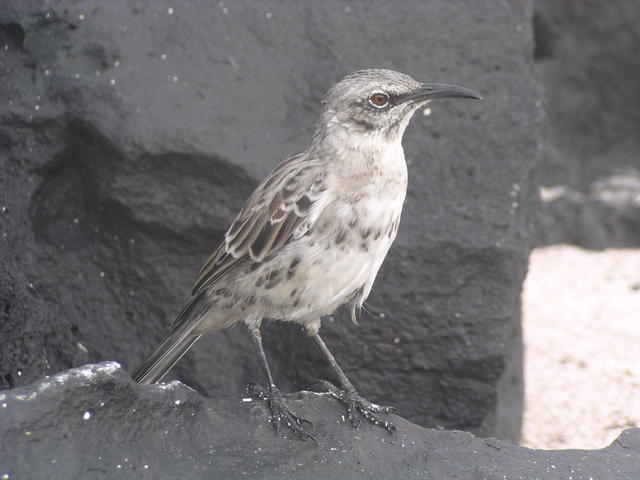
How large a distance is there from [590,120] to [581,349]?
4.19 metres

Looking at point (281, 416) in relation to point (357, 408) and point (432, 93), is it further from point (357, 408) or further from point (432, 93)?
point (432, 93)

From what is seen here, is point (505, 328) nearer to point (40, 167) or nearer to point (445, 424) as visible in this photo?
point (445, 424)

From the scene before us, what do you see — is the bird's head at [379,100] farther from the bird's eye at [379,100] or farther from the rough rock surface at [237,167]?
the rough rock surface at [237,167]

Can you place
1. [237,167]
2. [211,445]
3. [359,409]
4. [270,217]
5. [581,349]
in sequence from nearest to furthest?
[211,445] < [359,409] < [270,217] < [237,167] < [581,349]

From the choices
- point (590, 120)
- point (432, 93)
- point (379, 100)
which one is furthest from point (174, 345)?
point (590, 120)

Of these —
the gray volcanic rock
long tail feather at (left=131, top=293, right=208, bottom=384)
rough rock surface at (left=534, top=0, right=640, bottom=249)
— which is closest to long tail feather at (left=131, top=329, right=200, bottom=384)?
long tail feather at (left=131, top=293, right=208, bottom=384)

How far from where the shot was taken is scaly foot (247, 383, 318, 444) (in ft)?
13.6

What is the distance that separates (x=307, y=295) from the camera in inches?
186

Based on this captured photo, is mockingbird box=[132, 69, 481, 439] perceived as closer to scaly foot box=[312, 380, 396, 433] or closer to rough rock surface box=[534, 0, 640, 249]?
scaly foot box=[312, 380, 396, 433]

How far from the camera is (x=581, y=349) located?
834 cm

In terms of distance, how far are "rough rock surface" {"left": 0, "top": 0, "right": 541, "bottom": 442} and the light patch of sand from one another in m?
1.64

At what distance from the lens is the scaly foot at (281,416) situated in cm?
416

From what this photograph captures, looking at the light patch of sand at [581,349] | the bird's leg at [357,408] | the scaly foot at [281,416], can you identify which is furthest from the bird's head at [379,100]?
the light patch of sand at [581,349]

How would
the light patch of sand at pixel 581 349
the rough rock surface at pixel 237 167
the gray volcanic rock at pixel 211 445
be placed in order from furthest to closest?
the light patch of sand at pixel 581 349
the rough rock surface at pixel 237 167
the gray volcanic rock at pixel 211 445
